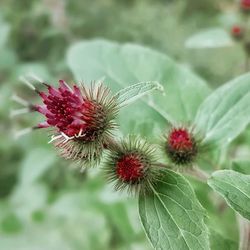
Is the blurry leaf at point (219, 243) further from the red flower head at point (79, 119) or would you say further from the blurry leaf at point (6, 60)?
the blurry leaf at point (6, 60)

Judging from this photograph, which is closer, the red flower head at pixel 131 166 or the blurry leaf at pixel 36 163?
the red flower head at pixel 131 166

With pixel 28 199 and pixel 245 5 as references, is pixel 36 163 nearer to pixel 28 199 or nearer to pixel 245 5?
pixel 28 199

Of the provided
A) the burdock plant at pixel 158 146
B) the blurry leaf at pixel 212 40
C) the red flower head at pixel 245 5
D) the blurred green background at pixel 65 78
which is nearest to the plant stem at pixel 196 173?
the burdock plant at pixel 158 146

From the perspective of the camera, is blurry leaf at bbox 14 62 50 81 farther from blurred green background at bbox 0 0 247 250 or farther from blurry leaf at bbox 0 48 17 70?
blurry leaf at bbox 0 48 17 70

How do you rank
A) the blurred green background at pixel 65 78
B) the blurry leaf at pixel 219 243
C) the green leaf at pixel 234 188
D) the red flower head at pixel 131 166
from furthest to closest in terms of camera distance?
the blurred green background at pixel 65 78 → the blurry leaf at pixel 219 243 → the red flower head at pixel 131 166 → the green leaf at pixel 234 188

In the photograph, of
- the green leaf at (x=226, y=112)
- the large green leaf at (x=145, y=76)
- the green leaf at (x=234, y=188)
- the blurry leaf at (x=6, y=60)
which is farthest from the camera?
the blurry leaf at (x=6, y=60)

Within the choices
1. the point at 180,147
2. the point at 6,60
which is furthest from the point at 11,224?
the point at 180,147

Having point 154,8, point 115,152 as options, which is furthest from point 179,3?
point 115,152
